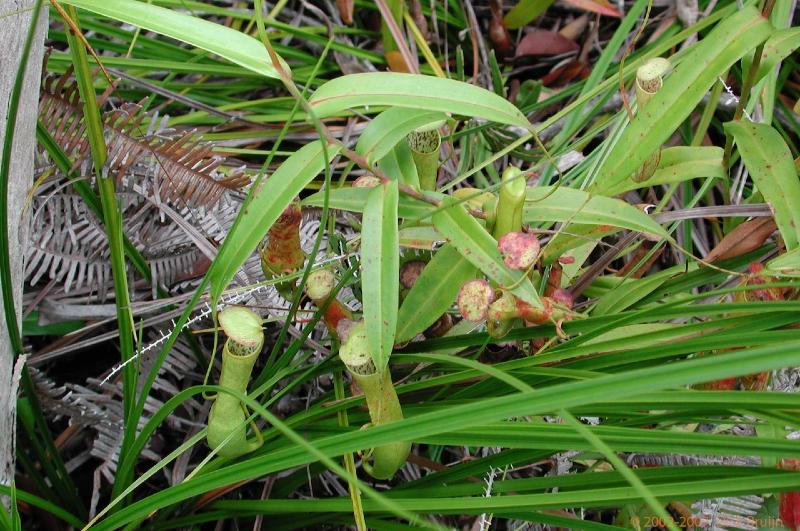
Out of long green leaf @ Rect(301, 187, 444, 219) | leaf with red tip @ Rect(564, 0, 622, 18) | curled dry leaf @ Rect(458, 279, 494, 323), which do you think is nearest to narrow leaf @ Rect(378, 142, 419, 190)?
long green leaf @ Rect(301, 187, 444, 219)

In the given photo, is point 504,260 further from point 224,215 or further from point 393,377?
point 224,215

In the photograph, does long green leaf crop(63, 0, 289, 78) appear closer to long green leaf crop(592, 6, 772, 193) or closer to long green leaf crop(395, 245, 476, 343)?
long green leaf crop(395, 245, 476, 343)

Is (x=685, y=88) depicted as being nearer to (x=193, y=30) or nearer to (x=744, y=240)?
(x=744, y=240)

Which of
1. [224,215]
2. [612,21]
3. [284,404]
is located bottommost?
[284,404]

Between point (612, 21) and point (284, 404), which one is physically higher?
point (612, 21)

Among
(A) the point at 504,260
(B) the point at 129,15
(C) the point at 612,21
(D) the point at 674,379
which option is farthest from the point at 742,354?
(C) the point at 612,21

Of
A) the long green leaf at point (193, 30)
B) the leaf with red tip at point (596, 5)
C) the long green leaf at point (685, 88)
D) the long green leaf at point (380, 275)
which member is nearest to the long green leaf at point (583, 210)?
the long green leaf at point (685, 88)
